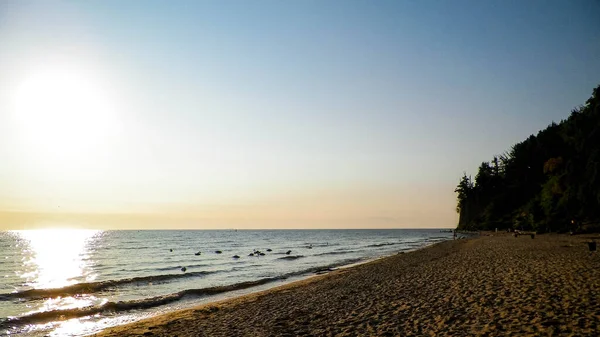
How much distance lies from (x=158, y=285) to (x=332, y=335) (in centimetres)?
2389

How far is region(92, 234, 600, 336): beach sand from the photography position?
10570mm

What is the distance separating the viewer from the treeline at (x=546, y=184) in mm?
46781

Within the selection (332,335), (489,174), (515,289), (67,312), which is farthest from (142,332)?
(489,174)

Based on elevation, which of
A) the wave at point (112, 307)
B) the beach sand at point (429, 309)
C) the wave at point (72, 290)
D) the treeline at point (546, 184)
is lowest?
the wave at point (72, 290)

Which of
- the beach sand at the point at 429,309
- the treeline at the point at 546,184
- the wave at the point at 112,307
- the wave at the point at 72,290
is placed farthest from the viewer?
the treeline at the point at 546,184

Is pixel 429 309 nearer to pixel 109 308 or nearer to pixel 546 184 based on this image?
pixel 109 308

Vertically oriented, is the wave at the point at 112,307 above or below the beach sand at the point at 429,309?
below

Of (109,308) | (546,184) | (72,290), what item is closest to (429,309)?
(109,308)

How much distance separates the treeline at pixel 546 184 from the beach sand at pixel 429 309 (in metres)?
33.1

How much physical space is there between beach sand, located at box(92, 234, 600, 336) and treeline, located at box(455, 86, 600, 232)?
1303 inches

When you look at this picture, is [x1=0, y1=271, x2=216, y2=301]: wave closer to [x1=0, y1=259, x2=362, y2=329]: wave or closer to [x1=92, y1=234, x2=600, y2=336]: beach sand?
[x1=0, y1=259, x2=362, y2=329]: wave

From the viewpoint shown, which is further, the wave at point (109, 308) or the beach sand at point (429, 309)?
the wave at point (109, 308)

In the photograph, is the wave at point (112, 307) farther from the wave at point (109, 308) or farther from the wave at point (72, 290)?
the wave at point (72, 290)

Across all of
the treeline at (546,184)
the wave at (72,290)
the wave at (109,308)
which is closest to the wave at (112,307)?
the wave at (109,308)
